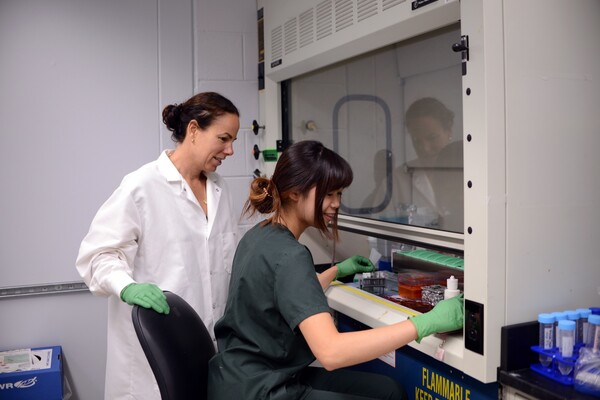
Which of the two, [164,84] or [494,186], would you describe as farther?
[164,84]

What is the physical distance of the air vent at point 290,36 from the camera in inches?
83.6

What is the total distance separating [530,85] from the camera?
48.5 inches

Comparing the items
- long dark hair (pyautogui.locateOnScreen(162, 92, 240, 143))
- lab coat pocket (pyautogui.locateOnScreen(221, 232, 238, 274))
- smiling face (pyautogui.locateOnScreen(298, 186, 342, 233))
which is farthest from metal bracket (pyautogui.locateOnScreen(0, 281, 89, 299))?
smiling face (pyautogui.locateOnScreen(298, 186, 342, 233))

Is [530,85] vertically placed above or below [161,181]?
above

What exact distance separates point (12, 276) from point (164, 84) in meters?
1.02

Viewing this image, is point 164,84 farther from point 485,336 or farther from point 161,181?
point 485,336

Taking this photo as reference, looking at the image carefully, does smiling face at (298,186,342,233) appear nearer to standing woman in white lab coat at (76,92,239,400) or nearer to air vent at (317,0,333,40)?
standing woman in white lab coat at (76,92,239,400)

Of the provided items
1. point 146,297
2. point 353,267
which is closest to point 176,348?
point 146,297

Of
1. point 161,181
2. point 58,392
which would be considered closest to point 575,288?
point 161,181

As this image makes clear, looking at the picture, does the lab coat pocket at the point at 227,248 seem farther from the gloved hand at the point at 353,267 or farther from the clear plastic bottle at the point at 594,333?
the clear plastic bottle at the point at 594,333

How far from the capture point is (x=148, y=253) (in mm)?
1754

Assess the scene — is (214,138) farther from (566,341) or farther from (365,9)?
(566,341)

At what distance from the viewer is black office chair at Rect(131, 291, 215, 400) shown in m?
1.26

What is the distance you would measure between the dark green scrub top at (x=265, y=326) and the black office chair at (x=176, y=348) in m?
0.04
